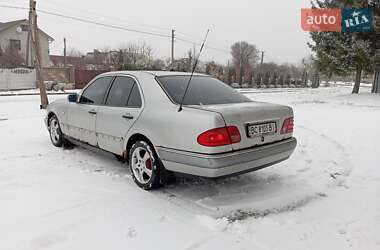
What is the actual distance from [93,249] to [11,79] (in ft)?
94.3

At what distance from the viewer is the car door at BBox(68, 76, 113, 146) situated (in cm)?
485

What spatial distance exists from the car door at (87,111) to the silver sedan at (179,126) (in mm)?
16

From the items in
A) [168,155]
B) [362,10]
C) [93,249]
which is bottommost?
[93,249]

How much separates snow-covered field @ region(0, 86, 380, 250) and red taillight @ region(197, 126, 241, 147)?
743 mm

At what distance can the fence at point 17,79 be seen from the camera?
26828mm

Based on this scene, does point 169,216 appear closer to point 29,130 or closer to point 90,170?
point 90,170

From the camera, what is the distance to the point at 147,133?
3.84 metres

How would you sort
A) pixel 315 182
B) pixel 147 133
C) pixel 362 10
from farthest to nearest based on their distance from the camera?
pixel 362 10 → pixel 315 182 → pixel 147 133

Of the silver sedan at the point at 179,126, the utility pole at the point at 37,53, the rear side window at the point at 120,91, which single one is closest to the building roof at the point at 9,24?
the utility pole at the point at 37,53

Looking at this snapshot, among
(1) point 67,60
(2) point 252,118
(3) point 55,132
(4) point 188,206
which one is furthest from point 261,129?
(1) point 67,60

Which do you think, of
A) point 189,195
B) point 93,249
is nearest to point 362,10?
point 189,195

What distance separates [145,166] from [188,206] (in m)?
0.78

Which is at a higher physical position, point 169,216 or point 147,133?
point 147,133

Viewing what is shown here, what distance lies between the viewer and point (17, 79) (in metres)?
27.6
